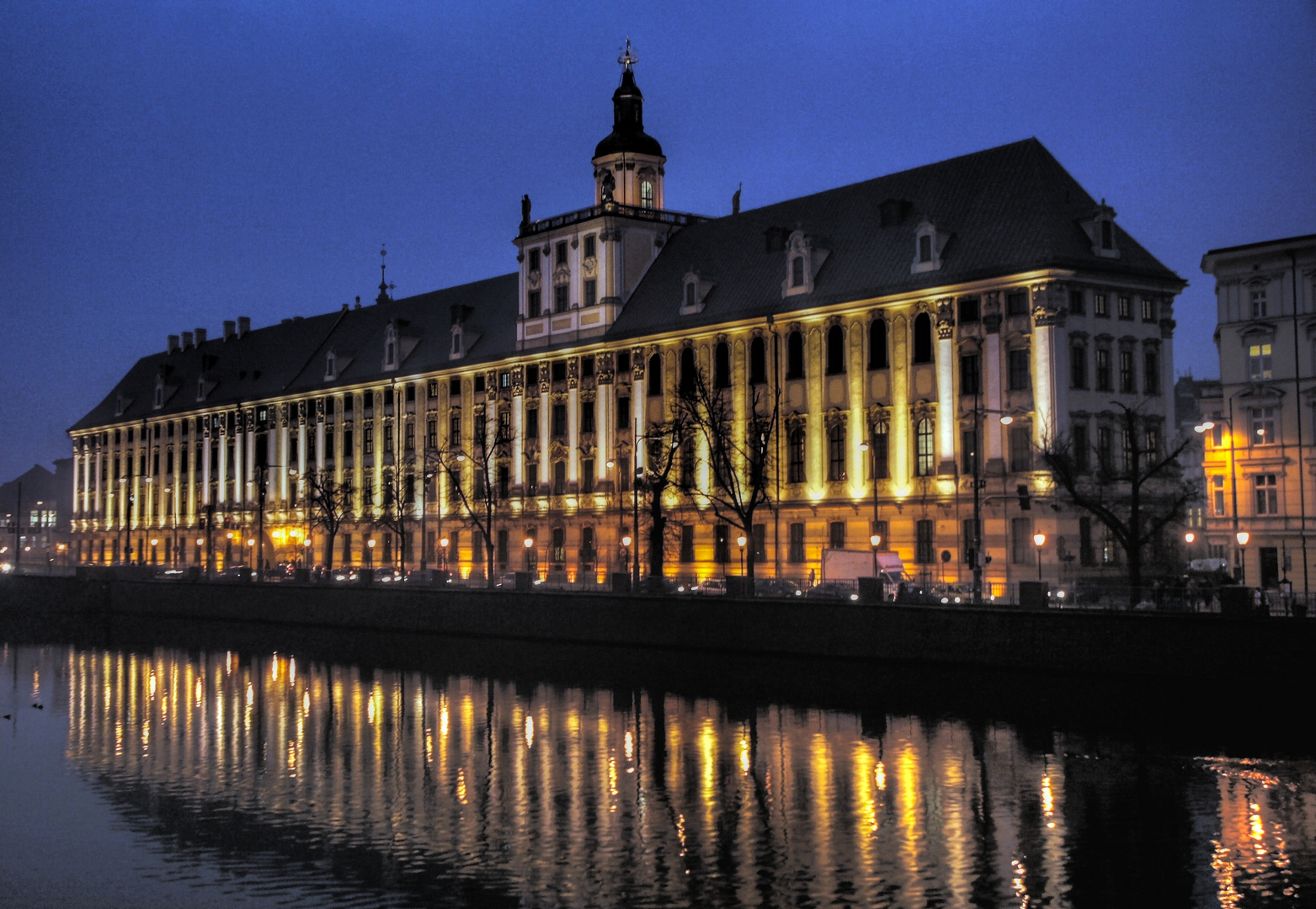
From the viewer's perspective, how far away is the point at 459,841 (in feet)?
103

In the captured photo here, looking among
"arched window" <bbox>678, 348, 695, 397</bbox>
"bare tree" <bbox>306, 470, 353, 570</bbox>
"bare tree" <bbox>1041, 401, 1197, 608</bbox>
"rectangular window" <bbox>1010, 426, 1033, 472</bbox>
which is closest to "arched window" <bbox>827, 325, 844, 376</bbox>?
"arched window" <bbox>678, 348, 695, 397</bbox>

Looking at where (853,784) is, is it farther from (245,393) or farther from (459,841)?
(245,393)

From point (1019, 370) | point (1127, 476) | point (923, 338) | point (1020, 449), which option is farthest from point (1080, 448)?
point (923, 338)

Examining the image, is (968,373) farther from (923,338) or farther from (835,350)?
(835,350)

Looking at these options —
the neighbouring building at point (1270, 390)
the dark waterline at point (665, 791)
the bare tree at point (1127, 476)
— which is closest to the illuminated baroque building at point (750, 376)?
the bare tree at point (1127, 476)

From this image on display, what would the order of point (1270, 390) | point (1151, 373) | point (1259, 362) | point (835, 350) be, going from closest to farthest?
1. point (1151, 373)
2. point (835, 350)
3. point (1270, 390)
4. point (1259, 362)

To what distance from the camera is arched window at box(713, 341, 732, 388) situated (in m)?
87.4

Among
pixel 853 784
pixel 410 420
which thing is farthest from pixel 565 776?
pixel 410 420

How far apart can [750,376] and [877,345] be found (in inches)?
356

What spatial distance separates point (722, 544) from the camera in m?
86.8

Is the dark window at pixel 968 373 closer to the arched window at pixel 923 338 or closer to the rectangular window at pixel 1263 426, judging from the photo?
the arched window at pixel 923 338

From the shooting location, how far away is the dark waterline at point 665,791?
91.6 ft

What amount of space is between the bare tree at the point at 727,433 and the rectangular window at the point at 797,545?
2.02 meters

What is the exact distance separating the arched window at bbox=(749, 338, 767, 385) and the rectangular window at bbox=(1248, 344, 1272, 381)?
83.5 ft
